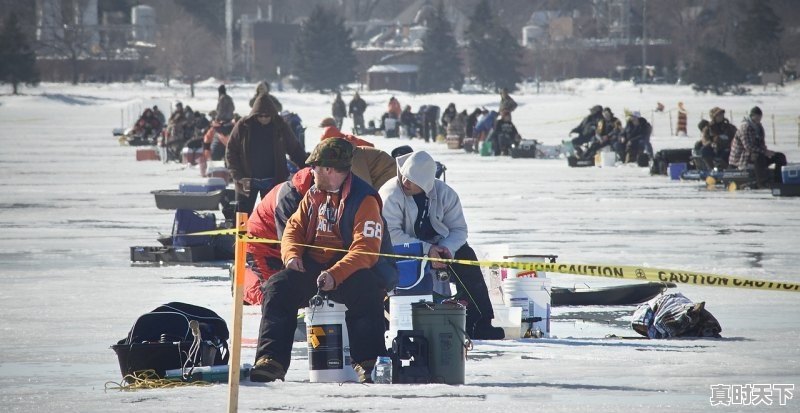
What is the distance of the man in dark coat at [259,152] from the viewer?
1447 centimetres

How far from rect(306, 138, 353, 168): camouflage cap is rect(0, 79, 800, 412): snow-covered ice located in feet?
3.70

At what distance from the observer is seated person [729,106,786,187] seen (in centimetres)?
2286

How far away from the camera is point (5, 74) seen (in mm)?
114750

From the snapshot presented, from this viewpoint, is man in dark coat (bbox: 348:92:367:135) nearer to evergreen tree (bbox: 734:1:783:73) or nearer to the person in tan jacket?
the person in tan jacket

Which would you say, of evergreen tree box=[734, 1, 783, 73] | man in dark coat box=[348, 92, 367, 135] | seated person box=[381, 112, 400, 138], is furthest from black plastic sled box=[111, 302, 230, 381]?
evergreen tree box=[734, 1, 783, 73]

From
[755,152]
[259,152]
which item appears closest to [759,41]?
[755,152]

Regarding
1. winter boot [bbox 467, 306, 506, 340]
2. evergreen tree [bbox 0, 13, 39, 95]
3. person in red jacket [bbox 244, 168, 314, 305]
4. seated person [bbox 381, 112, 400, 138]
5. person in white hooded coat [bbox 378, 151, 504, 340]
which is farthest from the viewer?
evergreen tree [bbox 0, 13, 39, 95]

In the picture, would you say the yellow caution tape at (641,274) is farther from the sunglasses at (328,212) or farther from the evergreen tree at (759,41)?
the evergreen tree at (759,41)

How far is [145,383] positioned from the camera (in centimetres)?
809

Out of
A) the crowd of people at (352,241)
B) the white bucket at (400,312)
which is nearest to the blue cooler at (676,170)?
the crowd of people at (352,241)

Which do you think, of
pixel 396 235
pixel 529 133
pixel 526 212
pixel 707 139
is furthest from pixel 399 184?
pixel 529 133

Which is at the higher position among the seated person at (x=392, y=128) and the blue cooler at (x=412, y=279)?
the blue cooler at (x=412, y=279)

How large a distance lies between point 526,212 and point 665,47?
126 meters

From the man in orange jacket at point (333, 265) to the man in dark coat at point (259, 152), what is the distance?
19.1 feet
